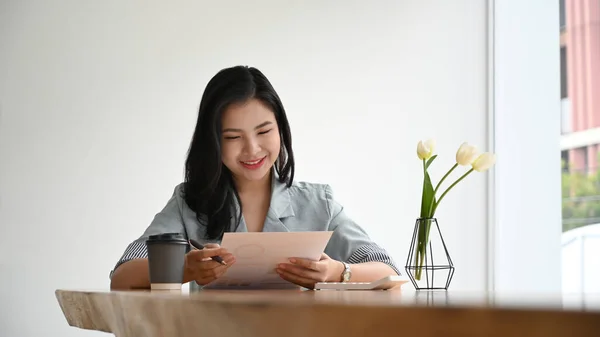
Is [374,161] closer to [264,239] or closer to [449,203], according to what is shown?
[449,203]

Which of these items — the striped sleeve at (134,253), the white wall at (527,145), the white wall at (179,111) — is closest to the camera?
the striped sleeve at (134,253)

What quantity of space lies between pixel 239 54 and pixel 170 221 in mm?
1659

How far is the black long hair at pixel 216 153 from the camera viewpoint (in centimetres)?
214

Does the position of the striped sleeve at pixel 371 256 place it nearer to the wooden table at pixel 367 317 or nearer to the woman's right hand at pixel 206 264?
the woman's right hand at pixel 206 264

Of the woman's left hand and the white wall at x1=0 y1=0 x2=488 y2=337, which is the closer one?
the woman's left hand

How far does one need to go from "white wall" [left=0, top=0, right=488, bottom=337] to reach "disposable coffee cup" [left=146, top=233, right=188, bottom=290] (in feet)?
6.03

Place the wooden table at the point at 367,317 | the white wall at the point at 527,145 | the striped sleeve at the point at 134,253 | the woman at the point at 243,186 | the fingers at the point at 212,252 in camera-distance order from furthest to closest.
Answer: the white wall at the point at 527,145, the woman at the point at 243,186, the striped sleeve at the point at 134,253, the fingers at the point at 212,252, the wooden table at the point at 367,317

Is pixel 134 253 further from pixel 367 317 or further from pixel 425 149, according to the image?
pixel 367 317

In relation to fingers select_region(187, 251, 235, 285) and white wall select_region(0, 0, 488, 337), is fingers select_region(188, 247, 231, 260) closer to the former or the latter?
fingers select_region(187, 251, 235, 285)

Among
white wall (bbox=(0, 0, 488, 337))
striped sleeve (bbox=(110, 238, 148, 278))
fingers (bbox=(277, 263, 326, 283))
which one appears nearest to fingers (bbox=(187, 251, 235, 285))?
fingers (bbox=(277, 263, 326, 283))

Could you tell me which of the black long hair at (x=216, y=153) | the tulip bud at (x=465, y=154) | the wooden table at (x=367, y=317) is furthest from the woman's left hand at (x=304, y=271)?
the wooden table at (x=367, y=317)

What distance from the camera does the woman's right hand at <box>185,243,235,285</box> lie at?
155cm

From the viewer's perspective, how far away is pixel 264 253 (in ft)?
5.12

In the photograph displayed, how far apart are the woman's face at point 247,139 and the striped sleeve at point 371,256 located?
0.35 meters
